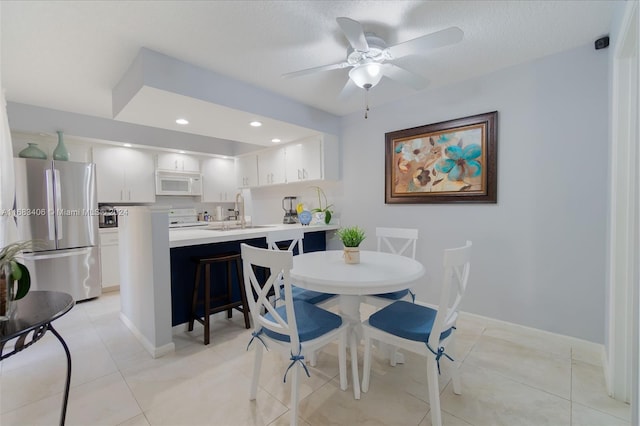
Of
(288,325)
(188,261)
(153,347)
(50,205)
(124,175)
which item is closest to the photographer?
(288,325)

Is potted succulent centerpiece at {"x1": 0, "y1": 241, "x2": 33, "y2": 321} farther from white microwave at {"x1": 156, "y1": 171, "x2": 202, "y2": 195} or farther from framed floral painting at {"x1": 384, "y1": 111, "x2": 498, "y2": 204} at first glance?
white microwave at {"x1": 156, "y1": 171, "x2": 202, "y2": 195}

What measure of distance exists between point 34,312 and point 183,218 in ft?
12.6

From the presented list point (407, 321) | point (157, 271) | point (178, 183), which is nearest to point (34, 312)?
point (157, 271)

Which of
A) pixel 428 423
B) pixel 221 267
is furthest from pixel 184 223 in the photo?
pixel 428 423

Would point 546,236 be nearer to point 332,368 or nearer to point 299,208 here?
point 332,368

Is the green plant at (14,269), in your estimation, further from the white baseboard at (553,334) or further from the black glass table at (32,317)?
the white baseboard at (553,334)

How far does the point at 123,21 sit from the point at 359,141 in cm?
253

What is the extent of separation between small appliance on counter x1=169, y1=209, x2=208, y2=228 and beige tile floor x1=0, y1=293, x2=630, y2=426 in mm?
2398

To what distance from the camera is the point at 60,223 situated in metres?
3.24

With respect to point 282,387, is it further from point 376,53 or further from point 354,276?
point 376,53

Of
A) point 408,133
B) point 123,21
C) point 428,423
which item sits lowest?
point 428,423

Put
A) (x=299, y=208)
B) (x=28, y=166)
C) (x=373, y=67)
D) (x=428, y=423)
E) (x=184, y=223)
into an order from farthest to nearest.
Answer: (x=184, y=223) < (x=299, y=208) < (x=28, y=166) < (x=373, y=67) < (x=428, y=423)

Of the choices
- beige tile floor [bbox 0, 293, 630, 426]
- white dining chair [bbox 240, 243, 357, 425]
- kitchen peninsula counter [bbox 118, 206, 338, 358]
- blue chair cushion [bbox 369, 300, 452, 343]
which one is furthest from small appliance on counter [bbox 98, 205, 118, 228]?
blue chair cushion [bbox 369, 300, 452, 343]

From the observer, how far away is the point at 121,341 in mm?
2418
